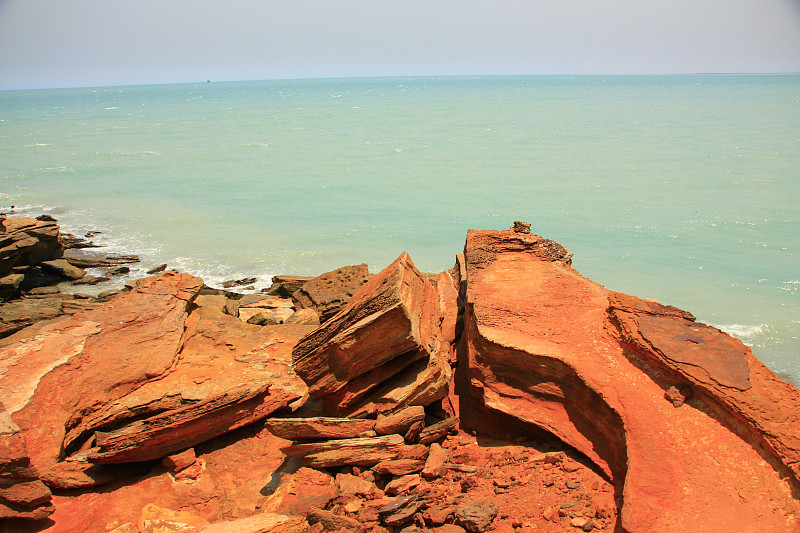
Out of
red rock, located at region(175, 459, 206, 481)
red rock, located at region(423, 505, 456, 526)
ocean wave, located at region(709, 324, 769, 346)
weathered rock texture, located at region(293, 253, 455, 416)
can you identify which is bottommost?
ocean wave, located at region(709, 324, 769, 346)

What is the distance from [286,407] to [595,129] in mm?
38848

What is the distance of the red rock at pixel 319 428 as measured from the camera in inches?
184

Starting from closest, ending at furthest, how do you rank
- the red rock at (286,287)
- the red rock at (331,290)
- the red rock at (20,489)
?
1. the red rock at (20,489)
2. the red rock at (331,290)
3. the red rock at (286,287)

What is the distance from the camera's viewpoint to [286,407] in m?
5.87

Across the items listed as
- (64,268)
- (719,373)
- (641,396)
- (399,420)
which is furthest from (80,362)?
(64,268)

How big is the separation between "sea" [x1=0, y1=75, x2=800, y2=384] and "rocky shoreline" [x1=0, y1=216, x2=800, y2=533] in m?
6.77

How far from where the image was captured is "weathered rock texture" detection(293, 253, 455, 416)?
496 cm

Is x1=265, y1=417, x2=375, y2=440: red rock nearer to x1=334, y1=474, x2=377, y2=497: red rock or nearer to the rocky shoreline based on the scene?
the rocky shoreline

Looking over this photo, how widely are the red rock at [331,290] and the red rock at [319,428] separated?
13.5 feet

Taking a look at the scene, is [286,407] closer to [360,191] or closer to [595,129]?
[360,191]

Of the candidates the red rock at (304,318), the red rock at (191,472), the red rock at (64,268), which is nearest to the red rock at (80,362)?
the red rock at (191,472)

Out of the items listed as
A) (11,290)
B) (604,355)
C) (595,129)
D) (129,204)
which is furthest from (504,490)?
(595,129)

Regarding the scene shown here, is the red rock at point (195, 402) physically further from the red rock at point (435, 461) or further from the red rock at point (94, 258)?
the red rock at point (94, 258)

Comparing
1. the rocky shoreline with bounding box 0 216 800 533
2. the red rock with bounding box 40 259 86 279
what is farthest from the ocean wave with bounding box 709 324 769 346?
the red rock with bounding box 40 259 86 279
